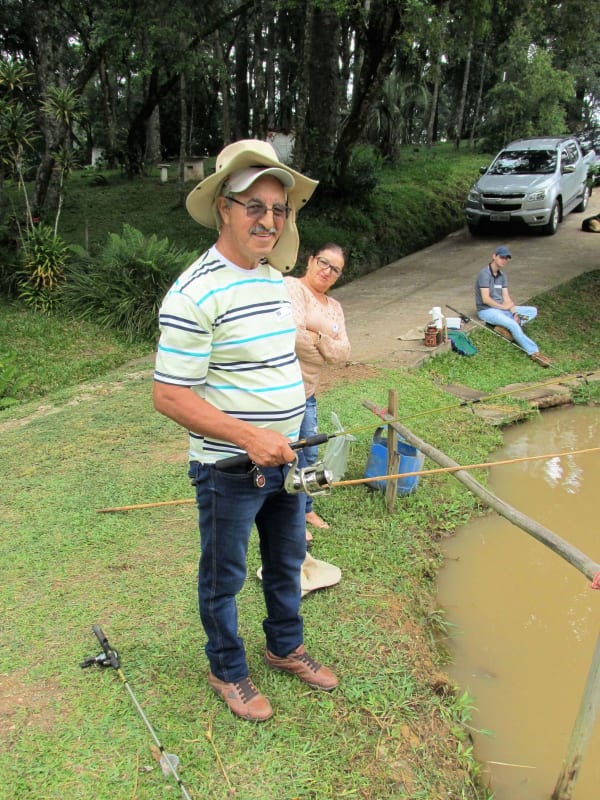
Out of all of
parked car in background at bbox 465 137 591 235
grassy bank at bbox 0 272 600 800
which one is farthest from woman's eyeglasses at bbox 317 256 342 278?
parked car in background at bbox 465 137 591 235

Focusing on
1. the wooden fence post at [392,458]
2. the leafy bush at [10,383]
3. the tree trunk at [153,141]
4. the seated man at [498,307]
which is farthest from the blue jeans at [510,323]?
the tree trunk at [153,141]

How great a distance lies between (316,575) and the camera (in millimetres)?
3619

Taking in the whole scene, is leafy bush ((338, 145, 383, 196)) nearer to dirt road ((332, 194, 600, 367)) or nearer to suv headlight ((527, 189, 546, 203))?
dirt road ((332, 194, 600, 367))

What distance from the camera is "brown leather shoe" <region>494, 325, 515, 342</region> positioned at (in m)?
8.55

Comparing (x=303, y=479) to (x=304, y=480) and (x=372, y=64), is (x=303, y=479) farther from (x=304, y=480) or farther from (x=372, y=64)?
(x=372, y=64)

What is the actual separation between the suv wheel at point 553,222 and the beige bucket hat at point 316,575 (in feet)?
37.9

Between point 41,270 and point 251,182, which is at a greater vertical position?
point 251,182

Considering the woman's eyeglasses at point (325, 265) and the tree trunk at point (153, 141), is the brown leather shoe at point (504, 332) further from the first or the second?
the tree trunk at point (153, 141)

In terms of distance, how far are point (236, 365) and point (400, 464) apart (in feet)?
8.82

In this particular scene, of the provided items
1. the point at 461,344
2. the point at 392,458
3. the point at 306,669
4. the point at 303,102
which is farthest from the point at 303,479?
the point at 303,102

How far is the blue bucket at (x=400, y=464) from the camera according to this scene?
15.2ft

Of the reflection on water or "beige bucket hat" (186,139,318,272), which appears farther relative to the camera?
the reflection on water

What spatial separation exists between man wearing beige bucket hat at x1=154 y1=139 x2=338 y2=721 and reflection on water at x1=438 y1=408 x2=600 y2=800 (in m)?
1.50

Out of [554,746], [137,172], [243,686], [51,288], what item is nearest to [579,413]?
[554,746]
